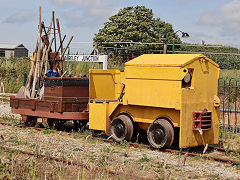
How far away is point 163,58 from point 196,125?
1.82 meters

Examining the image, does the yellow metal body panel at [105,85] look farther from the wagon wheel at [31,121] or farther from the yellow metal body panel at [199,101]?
the yellow metal body panel at [199,101]

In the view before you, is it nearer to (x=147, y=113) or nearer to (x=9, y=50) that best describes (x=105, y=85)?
(x=147, y=113)

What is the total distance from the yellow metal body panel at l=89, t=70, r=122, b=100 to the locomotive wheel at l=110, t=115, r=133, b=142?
5.49 feet

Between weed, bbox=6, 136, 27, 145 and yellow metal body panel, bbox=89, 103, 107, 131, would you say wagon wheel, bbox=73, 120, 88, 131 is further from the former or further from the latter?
weed, bbox=6, 136, 27, 145

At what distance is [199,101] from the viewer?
401 inches

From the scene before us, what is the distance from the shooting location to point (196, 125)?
10.1 metres

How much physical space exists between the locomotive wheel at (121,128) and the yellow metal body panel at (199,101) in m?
1.68

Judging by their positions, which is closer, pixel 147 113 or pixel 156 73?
pixel 156 73

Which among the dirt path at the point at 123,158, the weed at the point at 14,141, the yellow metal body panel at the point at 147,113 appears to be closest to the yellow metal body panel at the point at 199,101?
the yellow metal body panel at the point at 147,113

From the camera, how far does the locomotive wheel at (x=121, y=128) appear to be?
10992 millimetres

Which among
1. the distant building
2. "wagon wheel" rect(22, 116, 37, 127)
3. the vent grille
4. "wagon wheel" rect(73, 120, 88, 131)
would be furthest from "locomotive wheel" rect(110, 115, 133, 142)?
the distant building

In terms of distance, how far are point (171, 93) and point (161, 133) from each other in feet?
3.36

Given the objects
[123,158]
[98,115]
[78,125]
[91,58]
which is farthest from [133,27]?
[123,158]

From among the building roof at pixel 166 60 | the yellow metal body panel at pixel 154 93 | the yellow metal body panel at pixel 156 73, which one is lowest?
the yellow metal body panel at pixel 154 93
